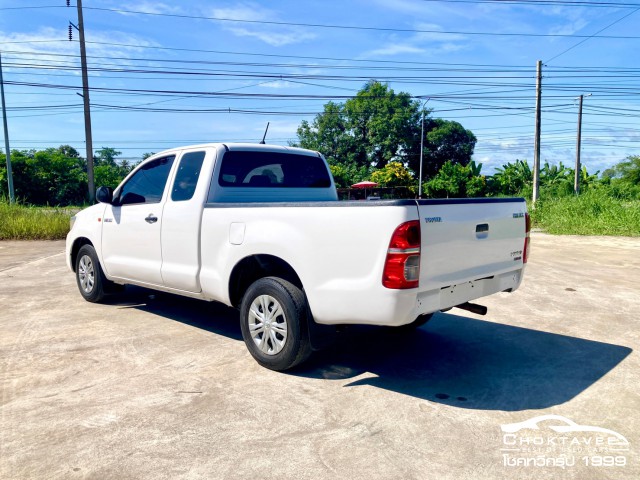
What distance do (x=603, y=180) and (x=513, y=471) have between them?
37.5 meters

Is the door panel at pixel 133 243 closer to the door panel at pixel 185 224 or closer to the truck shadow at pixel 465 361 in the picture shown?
the door panel at pixel 185 224

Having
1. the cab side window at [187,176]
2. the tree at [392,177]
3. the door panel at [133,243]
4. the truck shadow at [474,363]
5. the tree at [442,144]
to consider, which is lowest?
the truck shadow at [474,363]

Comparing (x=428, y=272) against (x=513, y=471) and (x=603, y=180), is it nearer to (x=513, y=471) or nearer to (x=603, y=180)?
(x=513, y=471)

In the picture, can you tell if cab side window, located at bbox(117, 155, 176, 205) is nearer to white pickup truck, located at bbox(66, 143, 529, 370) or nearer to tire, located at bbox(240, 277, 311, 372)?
white pickup truck, located at bbox(66, 143, 529, 370)

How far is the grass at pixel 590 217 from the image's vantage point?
1848cm

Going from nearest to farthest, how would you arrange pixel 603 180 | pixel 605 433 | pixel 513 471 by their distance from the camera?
pixel 513 471, pixel 605 433, pixel 603 180

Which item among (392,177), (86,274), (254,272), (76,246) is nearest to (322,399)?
(254,272)

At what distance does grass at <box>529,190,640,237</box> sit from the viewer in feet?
60.6

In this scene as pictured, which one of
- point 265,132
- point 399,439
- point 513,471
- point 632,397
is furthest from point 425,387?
point 265,132

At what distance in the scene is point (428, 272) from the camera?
148 inches

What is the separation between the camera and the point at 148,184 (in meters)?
5.92

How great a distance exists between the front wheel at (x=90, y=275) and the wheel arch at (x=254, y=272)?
2.72m

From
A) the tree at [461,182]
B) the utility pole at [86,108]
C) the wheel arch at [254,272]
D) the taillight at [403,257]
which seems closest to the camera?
the taillight at [403,257]

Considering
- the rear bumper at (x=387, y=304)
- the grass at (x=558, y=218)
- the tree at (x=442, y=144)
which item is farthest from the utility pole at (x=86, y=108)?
the tree at (x=442, y=144)
